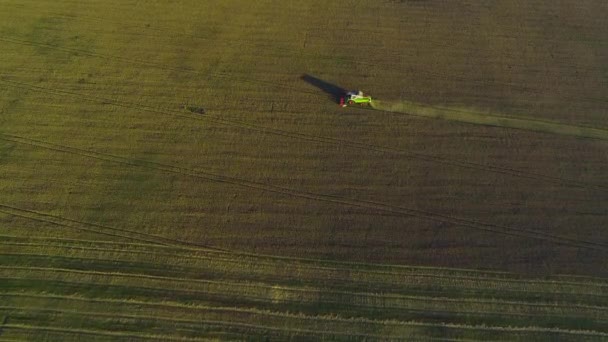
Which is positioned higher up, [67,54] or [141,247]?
[67,54]

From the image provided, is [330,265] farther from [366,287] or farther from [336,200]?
[336,200]

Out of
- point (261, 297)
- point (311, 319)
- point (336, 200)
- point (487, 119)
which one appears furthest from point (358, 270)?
point (487, 119)

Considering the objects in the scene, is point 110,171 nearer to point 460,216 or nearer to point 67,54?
point 67,54

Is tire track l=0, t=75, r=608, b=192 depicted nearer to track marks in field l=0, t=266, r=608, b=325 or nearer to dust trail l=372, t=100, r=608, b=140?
dust trail l=372, t=100, r=608, b=140

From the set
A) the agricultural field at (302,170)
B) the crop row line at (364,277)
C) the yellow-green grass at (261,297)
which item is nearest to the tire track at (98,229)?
the agricultural field at (302,170)

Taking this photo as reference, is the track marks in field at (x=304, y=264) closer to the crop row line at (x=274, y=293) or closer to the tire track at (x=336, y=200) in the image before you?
the crop row line at (x=274, y=293)

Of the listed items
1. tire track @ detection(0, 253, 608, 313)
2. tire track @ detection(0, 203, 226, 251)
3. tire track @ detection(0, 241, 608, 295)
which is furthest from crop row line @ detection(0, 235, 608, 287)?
tire track @ detection(0, 253, 608, 313)

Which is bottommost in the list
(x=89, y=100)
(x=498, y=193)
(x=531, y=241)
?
(x=531, y=241)

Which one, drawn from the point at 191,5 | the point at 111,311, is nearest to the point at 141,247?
the point at 111,311
